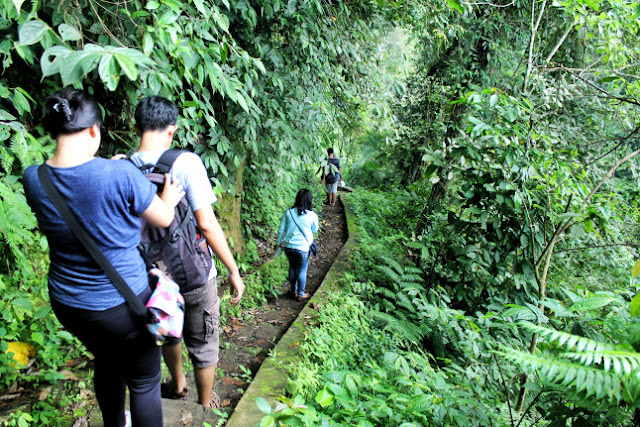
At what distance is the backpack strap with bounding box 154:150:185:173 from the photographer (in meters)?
1.94

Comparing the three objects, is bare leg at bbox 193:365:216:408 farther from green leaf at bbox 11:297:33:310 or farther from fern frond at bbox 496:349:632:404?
fern frond at bbox 496:349:632:404

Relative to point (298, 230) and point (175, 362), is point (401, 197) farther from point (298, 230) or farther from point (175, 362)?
point (175, 362)

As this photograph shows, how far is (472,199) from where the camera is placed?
372cm

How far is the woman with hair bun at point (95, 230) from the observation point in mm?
1507

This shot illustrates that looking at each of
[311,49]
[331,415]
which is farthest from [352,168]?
[331,415]

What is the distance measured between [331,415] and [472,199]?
245 centimetres

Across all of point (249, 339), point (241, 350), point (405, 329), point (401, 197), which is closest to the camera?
point (405, 329)

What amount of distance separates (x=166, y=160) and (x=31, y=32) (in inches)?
31.0

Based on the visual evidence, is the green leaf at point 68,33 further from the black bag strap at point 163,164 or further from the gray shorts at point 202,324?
the gray shorts at point 202,324

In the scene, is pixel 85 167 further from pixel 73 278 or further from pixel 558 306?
pixel 558 306

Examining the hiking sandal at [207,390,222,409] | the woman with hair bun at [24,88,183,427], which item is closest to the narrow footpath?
the hiking sandal at [207,390,222,409]

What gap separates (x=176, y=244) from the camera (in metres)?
2.04

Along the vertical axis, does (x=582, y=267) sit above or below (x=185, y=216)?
above

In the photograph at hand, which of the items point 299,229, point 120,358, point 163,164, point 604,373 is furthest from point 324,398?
point 299,229
